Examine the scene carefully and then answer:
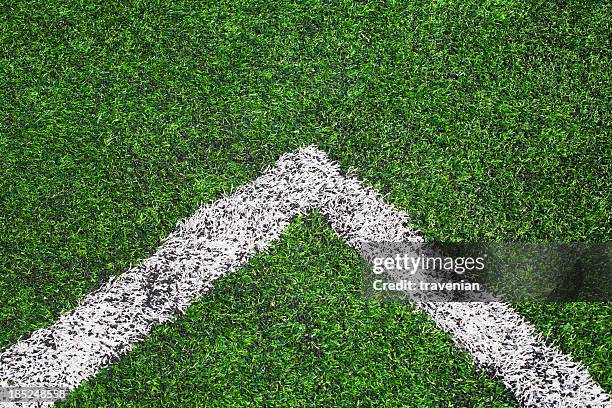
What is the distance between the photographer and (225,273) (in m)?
1.98

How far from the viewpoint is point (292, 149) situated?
204cm

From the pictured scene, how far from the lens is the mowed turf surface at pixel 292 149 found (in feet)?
6.37

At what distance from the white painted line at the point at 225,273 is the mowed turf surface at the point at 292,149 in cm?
5

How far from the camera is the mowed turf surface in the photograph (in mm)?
1942

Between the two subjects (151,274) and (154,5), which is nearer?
(151,274)

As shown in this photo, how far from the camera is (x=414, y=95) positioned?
80.4 inches

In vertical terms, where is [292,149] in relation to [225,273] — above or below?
above

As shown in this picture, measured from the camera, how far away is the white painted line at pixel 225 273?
6.33ft

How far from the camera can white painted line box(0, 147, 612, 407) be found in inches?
76.0

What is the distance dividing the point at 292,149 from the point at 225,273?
0.52 metres

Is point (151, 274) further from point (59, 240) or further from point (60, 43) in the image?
point (60, 43)

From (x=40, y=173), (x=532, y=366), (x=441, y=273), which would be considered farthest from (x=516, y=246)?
(x=40, y=173)

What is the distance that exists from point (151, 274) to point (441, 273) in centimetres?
107

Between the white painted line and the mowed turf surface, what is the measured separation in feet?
0.16
